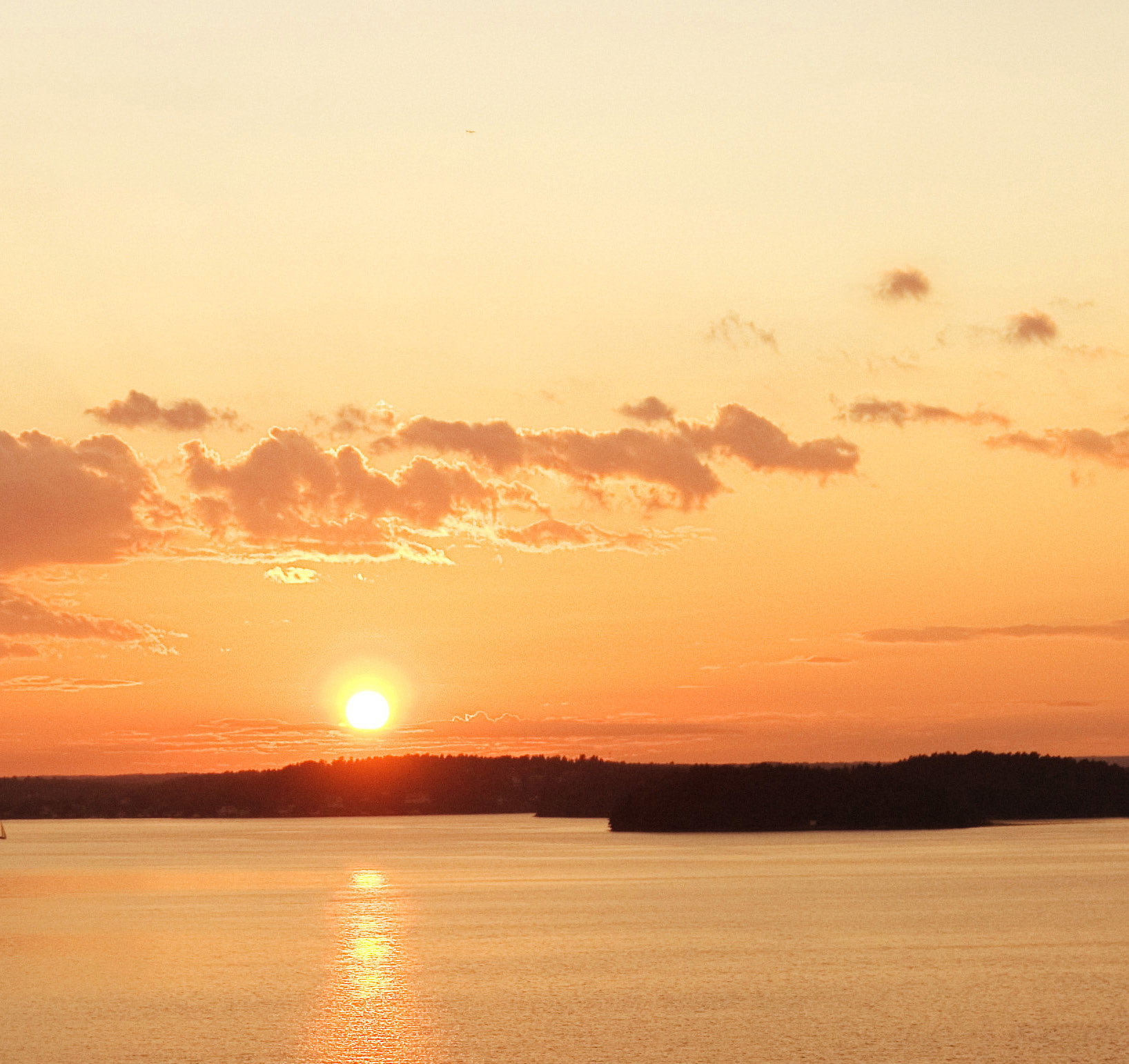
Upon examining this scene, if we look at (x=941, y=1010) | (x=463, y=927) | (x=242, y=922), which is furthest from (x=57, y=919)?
(x=941, y=1010)

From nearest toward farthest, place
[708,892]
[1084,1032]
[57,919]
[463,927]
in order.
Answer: [1084,1032] → [463,927] → [57,919] → [708,892]

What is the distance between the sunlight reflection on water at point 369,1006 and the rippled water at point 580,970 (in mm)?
157

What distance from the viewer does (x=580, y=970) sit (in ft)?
194

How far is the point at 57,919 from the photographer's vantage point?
87250 millimetres

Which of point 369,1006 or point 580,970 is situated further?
point 580,970

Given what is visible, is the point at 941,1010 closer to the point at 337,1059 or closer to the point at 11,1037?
the point at 337,1059

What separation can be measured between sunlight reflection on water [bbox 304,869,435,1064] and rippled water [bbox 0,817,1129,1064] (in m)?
0.16

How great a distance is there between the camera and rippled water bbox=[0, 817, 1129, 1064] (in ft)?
142

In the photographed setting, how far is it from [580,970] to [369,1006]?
36.2 feet

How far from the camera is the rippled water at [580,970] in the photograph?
4338 centimetres

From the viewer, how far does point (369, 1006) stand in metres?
50.5

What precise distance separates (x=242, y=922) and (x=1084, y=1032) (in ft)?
163

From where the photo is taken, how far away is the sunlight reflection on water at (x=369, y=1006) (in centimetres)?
4219

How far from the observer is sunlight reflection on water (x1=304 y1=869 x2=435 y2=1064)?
4219 cm
